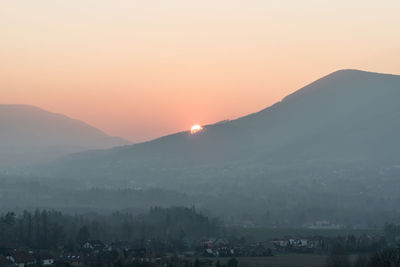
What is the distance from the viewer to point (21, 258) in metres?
63.1

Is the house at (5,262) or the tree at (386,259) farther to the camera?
the house at (5,262)

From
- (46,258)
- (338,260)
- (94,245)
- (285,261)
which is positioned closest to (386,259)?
(338,260)

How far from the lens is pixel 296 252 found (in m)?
77.7

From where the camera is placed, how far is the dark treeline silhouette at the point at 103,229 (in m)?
76.4

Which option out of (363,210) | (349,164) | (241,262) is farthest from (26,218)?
(349,164)

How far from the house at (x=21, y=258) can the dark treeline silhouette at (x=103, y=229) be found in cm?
445

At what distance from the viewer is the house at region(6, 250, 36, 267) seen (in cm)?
6103

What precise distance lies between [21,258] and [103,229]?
78.4 feet

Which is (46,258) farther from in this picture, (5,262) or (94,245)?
(94,245)

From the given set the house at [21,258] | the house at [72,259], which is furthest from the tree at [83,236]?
the house at [21,258]

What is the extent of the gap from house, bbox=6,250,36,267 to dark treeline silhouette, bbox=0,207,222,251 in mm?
4450

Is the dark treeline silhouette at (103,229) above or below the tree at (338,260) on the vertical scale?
above

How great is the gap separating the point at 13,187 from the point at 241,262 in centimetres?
11149

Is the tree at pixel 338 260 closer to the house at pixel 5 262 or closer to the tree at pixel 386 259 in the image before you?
the tree at pixel 386 259
